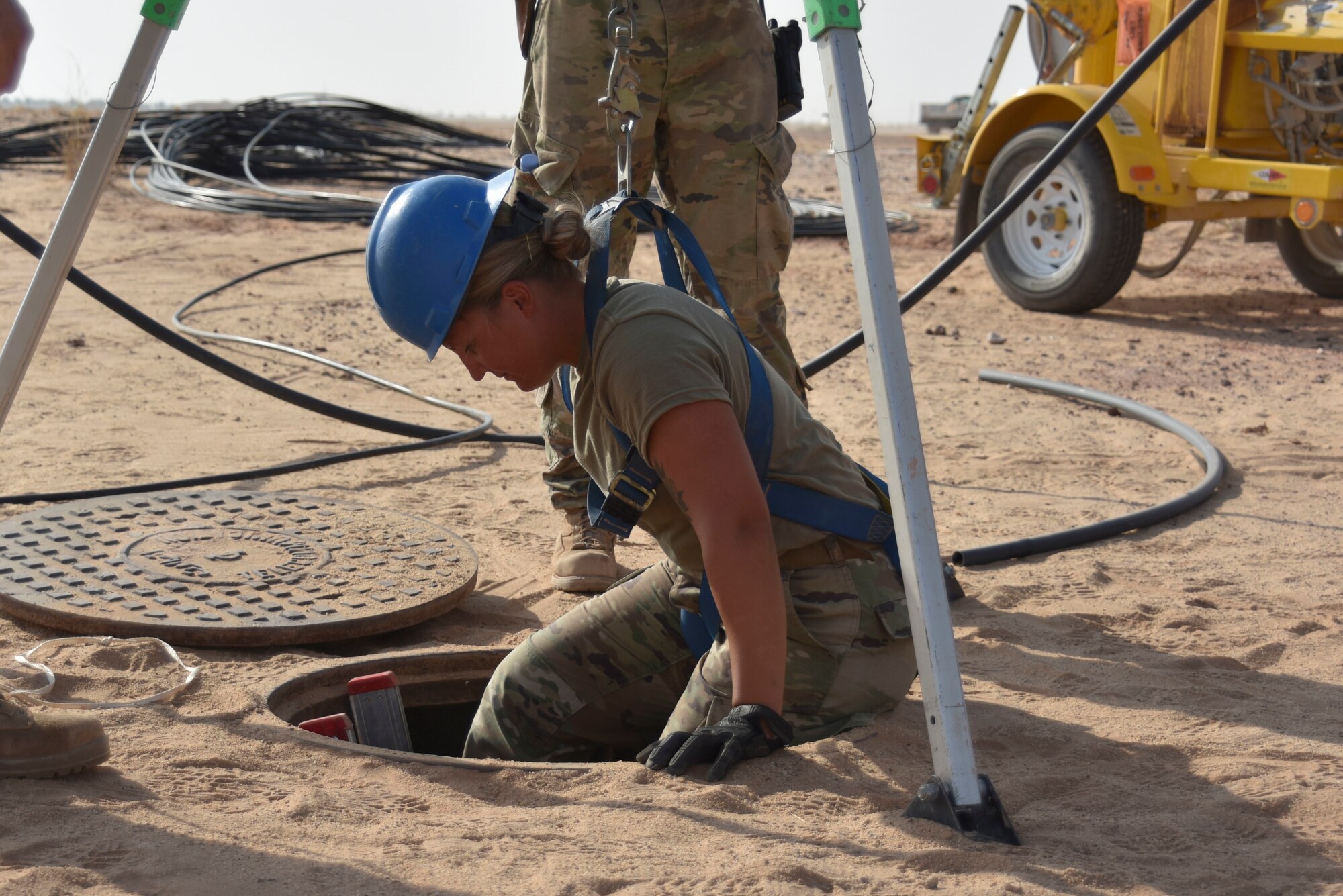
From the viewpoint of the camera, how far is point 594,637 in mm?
2707

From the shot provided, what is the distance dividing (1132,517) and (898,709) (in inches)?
65.4

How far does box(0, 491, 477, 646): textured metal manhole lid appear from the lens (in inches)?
117

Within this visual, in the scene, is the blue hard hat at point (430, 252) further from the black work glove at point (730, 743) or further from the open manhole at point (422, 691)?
the open manhole at point (422, 691)

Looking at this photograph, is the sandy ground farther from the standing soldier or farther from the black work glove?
the standing soldier

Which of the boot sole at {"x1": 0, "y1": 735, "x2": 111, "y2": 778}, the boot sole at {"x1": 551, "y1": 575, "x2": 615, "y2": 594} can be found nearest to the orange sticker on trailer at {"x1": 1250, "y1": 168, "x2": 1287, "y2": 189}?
the boot sole at {"x1": 551, "y1": 575, "x2": 615, "y2": 594}

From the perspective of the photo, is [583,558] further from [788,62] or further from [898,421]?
[898,421]

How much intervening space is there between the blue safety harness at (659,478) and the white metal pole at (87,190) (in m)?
0.88

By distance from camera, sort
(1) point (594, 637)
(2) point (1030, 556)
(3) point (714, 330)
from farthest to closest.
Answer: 1. (2) point (1030, 556)
2. (1) point (594, 637)
3. (3) point (714, 330)

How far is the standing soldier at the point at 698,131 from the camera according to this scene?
3.25 m

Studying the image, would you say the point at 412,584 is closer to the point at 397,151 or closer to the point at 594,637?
the point at 594,637

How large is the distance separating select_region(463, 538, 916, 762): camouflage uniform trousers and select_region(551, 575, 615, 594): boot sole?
669 mm

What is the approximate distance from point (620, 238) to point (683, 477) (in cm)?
150

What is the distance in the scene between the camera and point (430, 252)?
214 centimetres

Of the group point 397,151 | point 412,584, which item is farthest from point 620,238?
point 397,151
